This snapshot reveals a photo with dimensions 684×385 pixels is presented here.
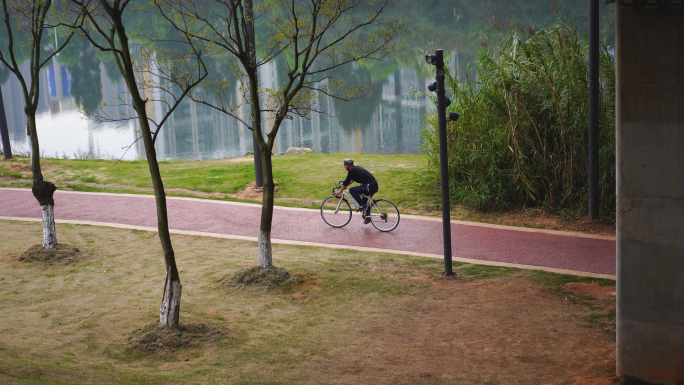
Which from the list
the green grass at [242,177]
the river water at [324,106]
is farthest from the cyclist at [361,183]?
the river water at [324,106]

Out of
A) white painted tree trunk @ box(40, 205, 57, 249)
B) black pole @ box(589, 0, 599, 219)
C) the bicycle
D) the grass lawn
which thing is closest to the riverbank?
the bicycle

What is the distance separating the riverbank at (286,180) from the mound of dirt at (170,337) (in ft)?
25.2

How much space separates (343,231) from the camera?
14.2 metres

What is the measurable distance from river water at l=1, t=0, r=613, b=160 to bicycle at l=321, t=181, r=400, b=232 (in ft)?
36.1

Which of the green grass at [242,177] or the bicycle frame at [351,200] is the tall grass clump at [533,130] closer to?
the green grass at [242,177]

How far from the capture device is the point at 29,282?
1084 centimetres

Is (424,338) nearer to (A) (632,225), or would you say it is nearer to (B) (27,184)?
(A) (632,225)

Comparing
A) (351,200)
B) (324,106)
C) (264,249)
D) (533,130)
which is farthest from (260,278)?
(324,106)

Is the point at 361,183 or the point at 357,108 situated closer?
the point at 361,183

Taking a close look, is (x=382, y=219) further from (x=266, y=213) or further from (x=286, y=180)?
(x=286, y=180)

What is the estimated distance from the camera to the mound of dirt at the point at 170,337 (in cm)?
801

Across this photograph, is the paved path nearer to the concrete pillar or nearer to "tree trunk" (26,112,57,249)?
"tree trunk" (26,112,57,249)

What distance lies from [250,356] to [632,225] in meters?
4.50

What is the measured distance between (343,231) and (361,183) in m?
1.12
